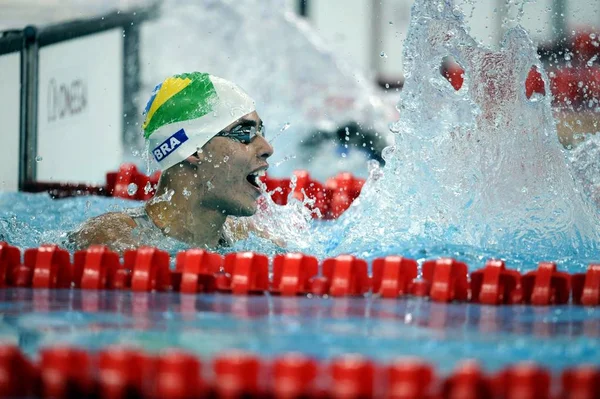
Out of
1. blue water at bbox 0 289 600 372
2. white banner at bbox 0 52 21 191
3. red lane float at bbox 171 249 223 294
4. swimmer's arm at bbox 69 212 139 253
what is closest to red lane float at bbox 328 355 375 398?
blue water at bbox 0 289 600 372

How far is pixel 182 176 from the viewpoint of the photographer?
16.0 feet

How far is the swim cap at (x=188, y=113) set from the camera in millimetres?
4855

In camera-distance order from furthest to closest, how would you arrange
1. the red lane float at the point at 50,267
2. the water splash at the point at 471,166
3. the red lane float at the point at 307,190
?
the red lane float at the point at 307,190, the water splash at the point at 471,166, the red lane float at the point at 50,267

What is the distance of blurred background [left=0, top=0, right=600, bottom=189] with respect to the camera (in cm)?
794

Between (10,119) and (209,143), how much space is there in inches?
108

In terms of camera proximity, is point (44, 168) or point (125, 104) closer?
point (44, 168)

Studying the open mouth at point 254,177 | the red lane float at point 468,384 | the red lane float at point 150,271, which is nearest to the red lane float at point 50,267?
the red lane float at point 150,271

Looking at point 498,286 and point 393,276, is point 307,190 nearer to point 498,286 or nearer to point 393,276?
point 393,276

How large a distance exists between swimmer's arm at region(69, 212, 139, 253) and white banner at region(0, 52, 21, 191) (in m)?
2.56

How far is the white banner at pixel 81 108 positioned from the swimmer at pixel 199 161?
2.71 meters

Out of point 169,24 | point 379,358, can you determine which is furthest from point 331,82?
point 379,358

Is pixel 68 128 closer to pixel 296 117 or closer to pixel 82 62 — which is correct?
pixel 82 62

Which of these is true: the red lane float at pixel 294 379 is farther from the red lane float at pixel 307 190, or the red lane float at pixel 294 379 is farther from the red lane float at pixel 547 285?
the red lane float at pixel 307 190

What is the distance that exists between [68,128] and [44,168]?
426 millimetres
